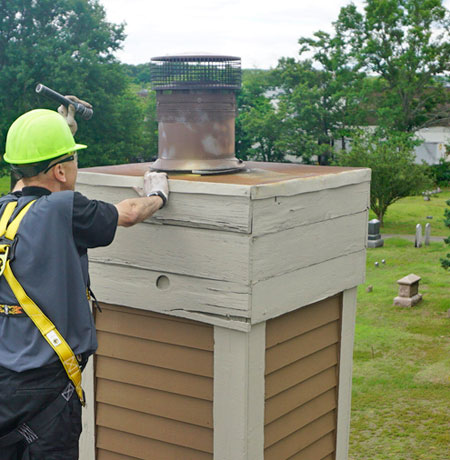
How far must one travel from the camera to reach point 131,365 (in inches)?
181

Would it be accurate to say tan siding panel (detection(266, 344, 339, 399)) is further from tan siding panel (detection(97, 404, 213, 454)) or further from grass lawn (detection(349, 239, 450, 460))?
grass lawn (detection(349, 239, 450, 460))

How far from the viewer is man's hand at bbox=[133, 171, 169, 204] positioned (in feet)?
13.4

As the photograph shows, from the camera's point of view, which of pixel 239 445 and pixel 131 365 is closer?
pixel 239 445

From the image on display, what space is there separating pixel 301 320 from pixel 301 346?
0.19 metres

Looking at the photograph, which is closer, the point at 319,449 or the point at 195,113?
the point at 195,113

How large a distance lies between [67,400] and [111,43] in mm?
36884

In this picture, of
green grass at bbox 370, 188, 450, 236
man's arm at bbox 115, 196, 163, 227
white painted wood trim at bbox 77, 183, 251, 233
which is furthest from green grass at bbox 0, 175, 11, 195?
man's arm at bbox 115, 196, 163, 227

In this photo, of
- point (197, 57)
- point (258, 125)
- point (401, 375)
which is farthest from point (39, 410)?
point (258, 125)

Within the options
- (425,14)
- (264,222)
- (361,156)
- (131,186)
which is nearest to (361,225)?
(264,222)

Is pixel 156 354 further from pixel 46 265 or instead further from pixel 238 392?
pixel 46 265

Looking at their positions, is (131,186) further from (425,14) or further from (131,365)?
(425,14)

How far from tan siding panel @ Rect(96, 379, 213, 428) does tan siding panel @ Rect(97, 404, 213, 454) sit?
44mm

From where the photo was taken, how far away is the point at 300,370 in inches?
183

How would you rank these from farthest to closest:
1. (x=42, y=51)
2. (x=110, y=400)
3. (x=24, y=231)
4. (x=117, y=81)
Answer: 1. (x=117, y=81)
2. (x=42, y=51)
3. (x=110, y=400)
4. (x=24, y=231)
